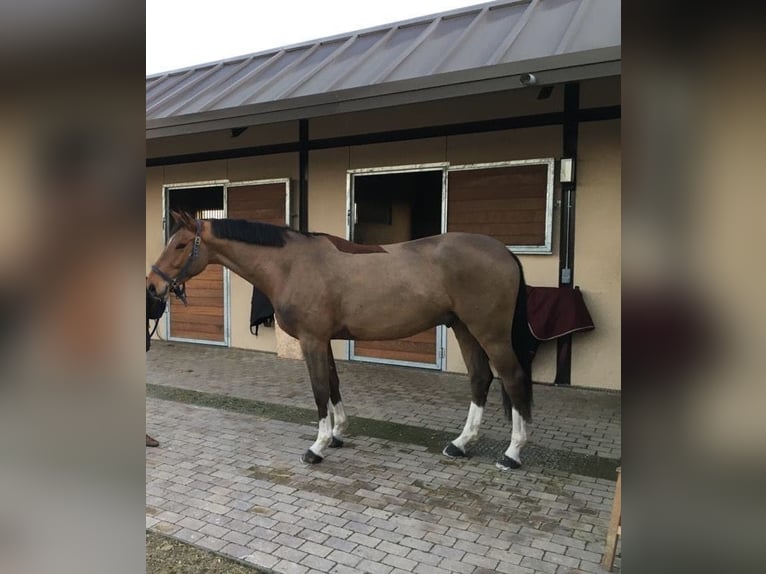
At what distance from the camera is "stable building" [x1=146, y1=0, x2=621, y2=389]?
5195 millimetres

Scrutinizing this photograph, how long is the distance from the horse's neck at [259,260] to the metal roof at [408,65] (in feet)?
7.15

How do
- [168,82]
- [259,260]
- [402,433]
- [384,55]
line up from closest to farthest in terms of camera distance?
[259,260] < [402,433] < [384,55] < [168,82]

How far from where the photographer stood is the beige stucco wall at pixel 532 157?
538cm

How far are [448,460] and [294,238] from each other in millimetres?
1932

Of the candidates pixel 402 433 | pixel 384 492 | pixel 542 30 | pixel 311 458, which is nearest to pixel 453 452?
pixel 402 433

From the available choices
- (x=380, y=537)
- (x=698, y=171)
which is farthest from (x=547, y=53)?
(x=698, y=171)

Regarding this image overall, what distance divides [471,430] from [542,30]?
158 inches

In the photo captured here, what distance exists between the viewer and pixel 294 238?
3.96m

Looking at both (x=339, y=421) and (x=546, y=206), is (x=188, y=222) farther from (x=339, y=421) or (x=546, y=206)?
(x=546, y=206)

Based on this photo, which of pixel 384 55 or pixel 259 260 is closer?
pixel 259 260

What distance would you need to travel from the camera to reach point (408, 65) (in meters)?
5.75

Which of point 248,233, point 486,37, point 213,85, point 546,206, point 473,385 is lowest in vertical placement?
point 473,385

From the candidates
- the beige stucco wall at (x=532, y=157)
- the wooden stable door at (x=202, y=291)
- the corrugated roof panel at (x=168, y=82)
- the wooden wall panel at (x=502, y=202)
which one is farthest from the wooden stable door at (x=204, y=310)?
the wooden wall panel at (x=502, y=202)

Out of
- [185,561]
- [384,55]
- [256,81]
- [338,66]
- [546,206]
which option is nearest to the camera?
[185,561]
